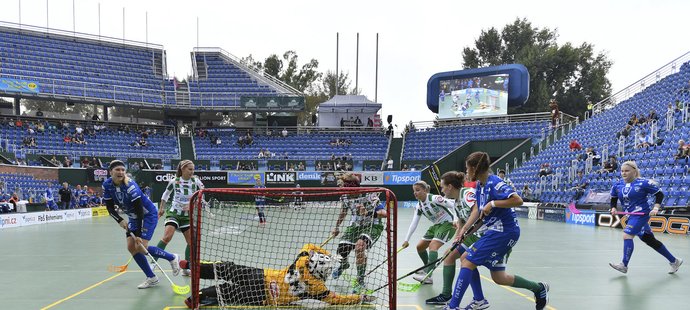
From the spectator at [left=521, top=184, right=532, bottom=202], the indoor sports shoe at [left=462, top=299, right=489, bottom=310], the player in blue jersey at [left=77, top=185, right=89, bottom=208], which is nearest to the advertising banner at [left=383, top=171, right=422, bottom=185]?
the spectator at [left=521, top=184, right=532, bottom=202]

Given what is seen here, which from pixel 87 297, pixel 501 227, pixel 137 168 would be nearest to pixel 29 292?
pixel 87 297

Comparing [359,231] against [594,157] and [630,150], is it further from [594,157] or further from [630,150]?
[630,150]

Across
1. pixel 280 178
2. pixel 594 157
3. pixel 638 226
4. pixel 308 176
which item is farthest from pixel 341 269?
pixel 308 176

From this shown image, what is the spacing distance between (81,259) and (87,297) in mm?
4158

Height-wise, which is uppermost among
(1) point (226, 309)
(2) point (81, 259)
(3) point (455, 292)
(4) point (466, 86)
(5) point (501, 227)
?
(4) point (466, 86)

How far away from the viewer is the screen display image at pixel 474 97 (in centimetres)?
3888

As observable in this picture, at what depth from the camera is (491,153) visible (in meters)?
37.6

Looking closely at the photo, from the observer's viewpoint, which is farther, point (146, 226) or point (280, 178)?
point (280, 178)

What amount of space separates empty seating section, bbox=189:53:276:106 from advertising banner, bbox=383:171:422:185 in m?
15.4

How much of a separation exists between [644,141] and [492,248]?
21935 mm

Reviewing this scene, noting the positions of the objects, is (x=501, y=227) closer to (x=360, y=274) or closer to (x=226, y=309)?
(x=360, y=274)

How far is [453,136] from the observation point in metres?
40.4

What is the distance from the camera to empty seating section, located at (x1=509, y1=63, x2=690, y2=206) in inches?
774

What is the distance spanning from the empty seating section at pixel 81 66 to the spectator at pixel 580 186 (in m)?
33.0
